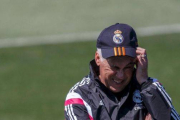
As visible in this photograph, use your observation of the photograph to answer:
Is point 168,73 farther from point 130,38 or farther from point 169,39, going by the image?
point 130,38

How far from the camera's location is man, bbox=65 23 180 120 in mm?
5484

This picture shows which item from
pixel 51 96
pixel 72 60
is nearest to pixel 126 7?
pixel 72 60

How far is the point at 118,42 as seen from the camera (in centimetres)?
546

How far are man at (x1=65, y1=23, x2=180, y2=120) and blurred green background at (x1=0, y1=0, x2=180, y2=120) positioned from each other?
516 centimetres

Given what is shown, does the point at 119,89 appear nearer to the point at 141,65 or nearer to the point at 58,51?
the point at 141,65

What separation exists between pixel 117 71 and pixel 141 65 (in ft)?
0.79

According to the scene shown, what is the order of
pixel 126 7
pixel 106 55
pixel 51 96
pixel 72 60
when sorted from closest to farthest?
1. pixel 106 55
2. pixel 51 96
3. pixel 72 60
4. pixel 126 7

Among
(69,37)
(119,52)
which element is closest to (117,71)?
(119,52)

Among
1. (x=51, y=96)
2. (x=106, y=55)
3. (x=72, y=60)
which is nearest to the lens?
(x=106, y=55)

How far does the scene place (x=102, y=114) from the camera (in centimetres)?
558

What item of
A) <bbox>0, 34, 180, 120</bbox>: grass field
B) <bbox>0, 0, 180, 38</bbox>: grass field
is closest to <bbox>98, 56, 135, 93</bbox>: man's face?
<bbox>0, 34, 180, 120</bbox>: grass field

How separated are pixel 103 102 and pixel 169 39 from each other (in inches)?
325

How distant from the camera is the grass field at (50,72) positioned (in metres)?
11.2

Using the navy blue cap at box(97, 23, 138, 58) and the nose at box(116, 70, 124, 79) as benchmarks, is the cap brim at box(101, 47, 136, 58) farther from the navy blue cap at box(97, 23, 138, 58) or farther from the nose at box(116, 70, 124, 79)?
the nose at box(116, 70, 124, 79)
